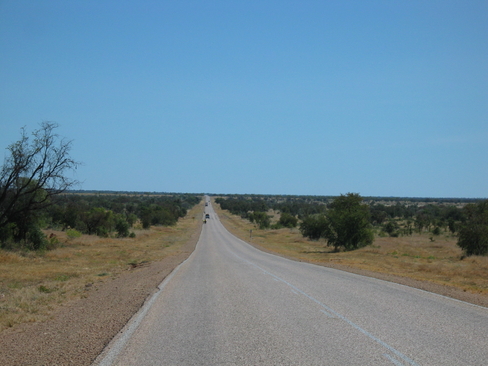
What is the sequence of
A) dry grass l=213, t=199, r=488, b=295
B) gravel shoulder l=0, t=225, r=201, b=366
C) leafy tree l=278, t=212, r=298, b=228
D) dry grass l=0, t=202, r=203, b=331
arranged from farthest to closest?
leafy tree l=278, t=212, r=298, b=228 → dry grass l=213, t=199, r=488, b=295 → dry grass l=0, t=202, r=203, b=331 → gravel shoulder l=0, t=225, r=201, b=366

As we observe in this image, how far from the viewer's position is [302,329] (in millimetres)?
8102

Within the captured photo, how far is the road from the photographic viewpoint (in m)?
6.37

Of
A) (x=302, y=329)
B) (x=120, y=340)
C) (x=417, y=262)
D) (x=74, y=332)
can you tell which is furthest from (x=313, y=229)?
(x=120, y=340)

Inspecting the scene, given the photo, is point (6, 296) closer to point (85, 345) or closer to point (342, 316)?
point (85, 345)

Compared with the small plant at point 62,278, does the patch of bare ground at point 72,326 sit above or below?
above

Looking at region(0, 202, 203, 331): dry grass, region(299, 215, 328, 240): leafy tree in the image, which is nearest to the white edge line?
region(0, 202, 203, 331): dry grass

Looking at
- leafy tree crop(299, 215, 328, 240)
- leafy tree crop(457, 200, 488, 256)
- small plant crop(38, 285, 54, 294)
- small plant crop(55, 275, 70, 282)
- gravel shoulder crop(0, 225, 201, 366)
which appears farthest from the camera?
leafy tree crop(299, 215, 328, 240)

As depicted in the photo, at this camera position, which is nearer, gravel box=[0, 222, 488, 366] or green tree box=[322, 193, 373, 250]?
gravel box=[0, 222, 488, 366]

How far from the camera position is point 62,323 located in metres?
9.45

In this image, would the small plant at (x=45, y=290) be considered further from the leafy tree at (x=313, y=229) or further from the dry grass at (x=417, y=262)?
the leafy tree at (x=313, y=229)

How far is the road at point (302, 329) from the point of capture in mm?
6371

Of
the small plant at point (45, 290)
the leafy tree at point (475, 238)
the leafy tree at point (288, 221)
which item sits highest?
the leafy tree at point (475, 238)

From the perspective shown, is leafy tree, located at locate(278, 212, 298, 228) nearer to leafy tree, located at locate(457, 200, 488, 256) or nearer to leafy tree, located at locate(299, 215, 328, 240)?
leafy tree, located at locate(299, 215, 328, 240)

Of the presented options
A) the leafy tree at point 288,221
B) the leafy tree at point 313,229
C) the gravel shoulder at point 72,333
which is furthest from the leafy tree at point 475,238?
the leafy tree at point 288,221
